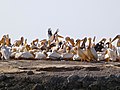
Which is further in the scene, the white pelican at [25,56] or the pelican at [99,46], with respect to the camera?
the pelican at [99,46]

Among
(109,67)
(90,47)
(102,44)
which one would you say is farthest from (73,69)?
(102,44)

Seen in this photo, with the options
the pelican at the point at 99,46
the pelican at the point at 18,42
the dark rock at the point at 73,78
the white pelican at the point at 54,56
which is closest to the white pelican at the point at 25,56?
the white pelican at the point at 54,56

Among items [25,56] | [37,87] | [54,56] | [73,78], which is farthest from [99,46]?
[37,87]

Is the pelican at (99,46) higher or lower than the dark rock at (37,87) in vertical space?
higher

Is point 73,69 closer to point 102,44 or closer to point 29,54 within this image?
point 29,54

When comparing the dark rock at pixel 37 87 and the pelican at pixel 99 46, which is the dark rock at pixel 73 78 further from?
the pelican at pixel 99 46

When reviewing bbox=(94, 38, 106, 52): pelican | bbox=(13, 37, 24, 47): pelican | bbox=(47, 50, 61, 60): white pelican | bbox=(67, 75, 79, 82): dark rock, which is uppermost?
bbox=(13, 37, 24, 47): pelican

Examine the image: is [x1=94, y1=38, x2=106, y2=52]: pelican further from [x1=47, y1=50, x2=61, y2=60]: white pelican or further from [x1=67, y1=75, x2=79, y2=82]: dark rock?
[x1=67, y1=75, x2=79, y2=82]: dark rock

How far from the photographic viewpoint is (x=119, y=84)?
1059 centimetres

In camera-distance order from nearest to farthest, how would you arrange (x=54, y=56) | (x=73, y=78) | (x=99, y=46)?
(x=73, y=78)
(x=54, y=56)
(x=99, y=46)

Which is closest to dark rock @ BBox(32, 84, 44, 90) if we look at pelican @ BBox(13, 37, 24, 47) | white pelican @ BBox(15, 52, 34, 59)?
white pelican @ BBox(15, 52, 34, 59)

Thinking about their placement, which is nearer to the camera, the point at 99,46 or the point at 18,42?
the point at 99,46

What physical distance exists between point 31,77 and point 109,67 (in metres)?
3.58

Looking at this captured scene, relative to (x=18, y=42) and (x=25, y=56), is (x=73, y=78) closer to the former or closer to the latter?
(x=25, y=56)
